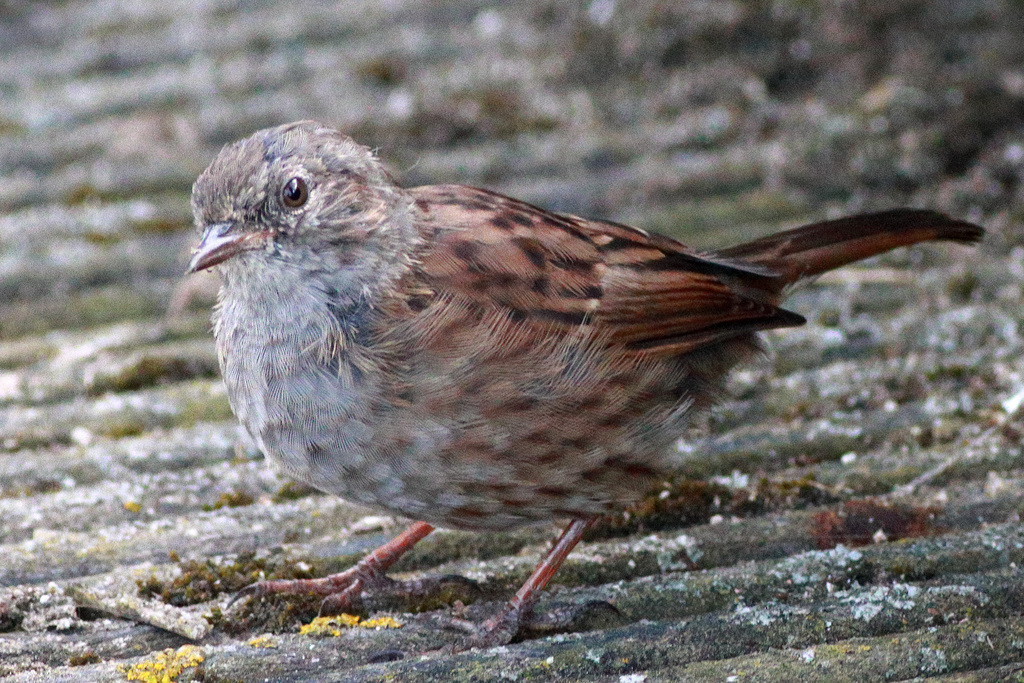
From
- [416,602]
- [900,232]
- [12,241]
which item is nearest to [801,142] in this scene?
[900,232]

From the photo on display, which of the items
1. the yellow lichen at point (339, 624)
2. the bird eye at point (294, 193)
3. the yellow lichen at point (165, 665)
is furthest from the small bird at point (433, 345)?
the yellow lichen at point (165, 665)

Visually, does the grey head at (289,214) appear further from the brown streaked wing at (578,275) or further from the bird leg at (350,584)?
the bird leg at (350,584)

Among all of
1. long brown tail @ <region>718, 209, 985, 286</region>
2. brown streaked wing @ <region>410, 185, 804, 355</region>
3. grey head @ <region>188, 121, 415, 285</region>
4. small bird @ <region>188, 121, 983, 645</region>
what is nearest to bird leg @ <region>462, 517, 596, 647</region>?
small bird @ <region>188, 121, 983, 645</region>

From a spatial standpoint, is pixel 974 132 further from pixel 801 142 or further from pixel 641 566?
pixel 641 566

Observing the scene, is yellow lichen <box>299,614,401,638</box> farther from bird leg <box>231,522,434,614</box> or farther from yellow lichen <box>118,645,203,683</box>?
yellow lichen <box>118,645,203,683</box>

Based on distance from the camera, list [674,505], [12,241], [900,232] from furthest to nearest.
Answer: [12,241] < [900,232] < [674,505]

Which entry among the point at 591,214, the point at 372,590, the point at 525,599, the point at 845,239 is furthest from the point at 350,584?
the point at 591,214
